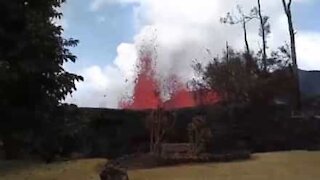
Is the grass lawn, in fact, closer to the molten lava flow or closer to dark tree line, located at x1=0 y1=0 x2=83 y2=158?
dark tree line, located at x1=0 y1=0 x2=83 y2=158

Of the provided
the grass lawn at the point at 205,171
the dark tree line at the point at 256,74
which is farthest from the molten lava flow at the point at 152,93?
the grass lawn at the point at 205,171

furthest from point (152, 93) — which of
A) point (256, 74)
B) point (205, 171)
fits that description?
point (205, 171)

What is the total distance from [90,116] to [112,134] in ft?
6.15

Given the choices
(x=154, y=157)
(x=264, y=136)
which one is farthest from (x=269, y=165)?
(x=264, y=136)

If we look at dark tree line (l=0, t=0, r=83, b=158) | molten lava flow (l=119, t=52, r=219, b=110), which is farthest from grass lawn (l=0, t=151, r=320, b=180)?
molten lava flow (l=119, t=52, r=219, b=110)

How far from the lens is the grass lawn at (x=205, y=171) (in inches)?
583

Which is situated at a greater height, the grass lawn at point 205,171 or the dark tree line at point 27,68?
the dark tree line at point 27,68

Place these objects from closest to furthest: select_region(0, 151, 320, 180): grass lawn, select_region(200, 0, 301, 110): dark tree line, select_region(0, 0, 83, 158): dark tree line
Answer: select_region(0, 0, 83, 158): dark tree line < select_region(0, 151, 320, 180): grass lawn < select_region(200, 0, 301, 110): dark tree line

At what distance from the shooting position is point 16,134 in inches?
557

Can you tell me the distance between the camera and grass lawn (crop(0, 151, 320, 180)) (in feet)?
48.6

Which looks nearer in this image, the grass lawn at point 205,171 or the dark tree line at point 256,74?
the grass lawn at point 205,171

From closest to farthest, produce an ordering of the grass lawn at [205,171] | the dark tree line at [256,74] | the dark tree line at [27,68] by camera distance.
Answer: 1. the dark tree line at [27,68]
2. the grass lawn at [205,171]
3. the dark tree line at [256,74]

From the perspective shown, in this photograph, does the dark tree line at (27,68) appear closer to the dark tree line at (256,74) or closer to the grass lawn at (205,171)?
the grass lawn at (205,171)

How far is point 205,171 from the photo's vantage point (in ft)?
52.2
